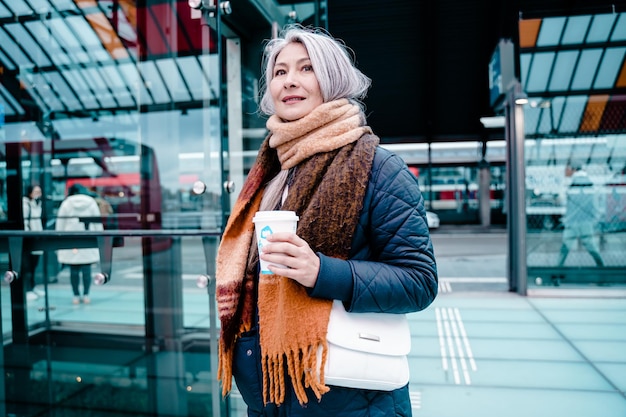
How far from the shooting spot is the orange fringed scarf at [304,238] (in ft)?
3.55

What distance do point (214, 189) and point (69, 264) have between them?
293 centimetres

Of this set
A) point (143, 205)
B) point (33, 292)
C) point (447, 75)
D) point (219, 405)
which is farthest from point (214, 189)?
point (447, 75)

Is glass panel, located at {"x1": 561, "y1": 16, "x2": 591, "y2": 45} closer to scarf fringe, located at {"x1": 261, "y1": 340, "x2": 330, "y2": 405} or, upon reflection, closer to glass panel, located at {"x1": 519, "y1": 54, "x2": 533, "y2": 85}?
glass panel, located at {"x1": 519, "y1": 54, "x2": 533, "y2": 85}

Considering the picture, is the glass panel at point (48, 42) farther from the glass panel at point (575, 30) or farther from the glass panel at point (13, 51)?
the glass panel at point (575, 30)

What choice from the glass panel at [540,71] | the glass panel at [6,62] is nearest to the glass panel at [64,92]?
the glass panel at [6,62]

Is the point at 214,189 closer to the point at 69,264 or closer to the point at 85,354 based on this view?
the point at 85,354

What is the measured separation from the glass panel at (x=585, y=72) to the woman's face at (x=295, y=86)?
19.8 ft

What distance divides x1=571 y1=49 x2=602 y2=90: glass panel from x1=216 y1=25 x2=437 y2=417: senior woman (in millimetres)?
5961

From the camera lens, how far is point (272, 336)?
1.13 metres

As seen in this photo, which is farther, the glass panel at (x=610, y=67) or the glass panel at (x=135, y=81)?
the glass panel at (x=610, y=67)

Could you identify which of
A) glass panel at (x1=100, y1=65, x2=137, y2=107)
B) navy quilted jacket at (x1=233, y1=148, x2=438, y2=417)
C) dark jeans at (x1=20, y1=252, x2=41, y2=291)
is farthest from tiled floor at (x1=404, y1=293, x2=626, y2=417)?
dark jeans at (x1=20, y1=252, x2=41, y2=291)

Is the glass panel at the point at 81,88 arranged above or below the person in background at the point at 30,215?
above

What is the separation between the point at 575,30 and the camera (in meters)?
5.93

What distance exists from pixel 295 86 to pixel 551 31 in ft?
19.6
